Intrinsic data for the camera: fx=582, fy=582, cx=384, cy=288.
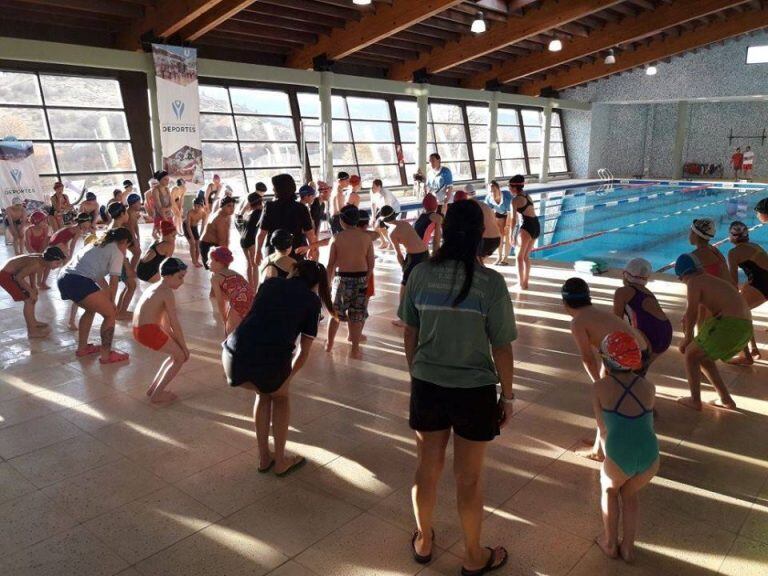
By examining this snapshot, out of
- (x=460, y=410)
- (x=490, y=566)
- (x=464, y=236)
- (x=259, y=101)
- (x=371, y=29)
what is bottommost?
(x=490, y=566)

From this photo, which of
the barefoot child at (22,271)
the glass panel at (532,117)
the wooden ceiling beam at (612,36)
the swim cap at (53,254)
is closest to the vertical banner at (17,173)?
the barefoot child at (22,271)

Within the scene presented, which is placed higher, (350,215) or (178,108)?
(178,108)

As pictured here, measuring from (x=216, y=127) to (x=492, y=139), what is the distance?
35.5ft

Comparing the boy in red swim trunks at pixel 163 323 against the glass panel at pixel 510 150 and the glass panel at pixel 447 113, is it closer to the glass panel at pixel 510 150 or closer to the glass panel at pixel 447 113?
the glass panel at pixel 447 113

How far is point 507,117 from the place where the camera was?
82.0 feet

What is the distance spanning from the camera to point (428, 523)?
243 cm

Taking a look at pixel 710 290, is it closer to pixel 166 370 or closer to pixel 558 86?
pixel 166 370

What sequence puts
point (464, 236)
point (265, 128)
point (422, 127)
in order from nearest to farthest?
point (464, 236) < point (265, 128) < point (422, 127)

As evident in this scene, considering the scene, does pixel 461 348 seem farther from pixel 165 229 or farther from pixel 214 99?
pixel 214 99

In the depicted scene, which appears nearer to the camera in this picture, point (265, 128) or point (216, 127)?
point (216, 127)

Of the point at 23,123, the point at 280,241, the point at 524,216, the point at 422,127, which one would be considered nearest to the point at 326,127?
the point at 422,127

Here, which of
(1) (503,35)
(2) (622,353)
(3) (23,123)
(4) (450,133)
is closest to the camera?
(2) (622,353)

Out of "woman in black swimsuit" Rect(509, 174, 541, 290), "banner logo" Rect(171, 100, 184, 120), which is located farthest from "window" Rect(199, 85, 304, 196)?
"woman in black swimsuit" Rect(509, 174, 541, 290)

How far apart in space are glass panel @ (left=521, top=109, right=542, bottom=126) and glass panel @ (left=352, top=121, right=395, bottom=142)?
879 cm
